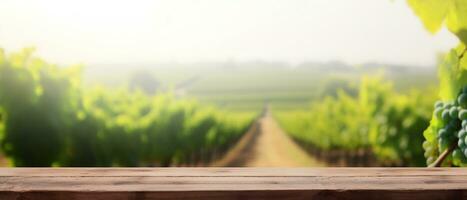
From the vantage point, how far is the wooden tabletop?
96 cm

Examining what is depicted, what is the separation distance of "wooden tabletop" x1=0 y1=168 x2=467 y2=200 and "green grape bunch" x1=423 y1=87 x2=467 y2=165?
0.91ft

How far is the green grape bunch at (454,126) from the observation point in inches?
54.2

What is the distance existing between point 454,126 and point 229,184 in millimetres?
752

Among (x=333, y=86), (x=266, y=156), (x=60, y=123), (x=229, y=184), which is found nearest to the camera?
(x=229, y=184)

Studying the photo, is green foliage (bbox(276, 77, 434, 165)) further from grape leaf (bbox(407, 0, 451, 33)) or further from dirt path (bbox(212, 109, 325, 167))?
grape leaf (bbox(407, 0, 451, 33))

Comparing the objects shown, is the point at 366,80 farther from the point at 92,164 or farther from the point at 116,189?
the point at 116,189

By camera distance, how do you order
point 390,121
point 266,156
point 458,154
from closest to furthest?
point 458,154 < point 390,121 < point 266,156

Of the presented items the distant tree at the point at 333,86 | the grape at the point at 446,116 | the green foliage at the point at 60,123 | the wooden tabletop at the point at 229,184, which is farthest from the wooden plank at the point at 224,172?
the distant tree at the point at 333,86

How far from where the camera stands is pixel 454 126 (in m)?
1.45

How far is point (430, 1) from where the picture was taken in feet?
4.33

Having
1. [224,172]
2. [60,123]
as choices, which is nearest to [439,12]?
[224,172]

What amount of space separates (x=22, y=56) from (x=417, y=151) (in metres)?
8.39

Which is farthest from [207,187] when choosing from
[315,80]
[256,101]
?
[315,80]

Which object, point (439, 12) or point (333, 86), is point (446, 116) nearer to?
point (439, 12)
